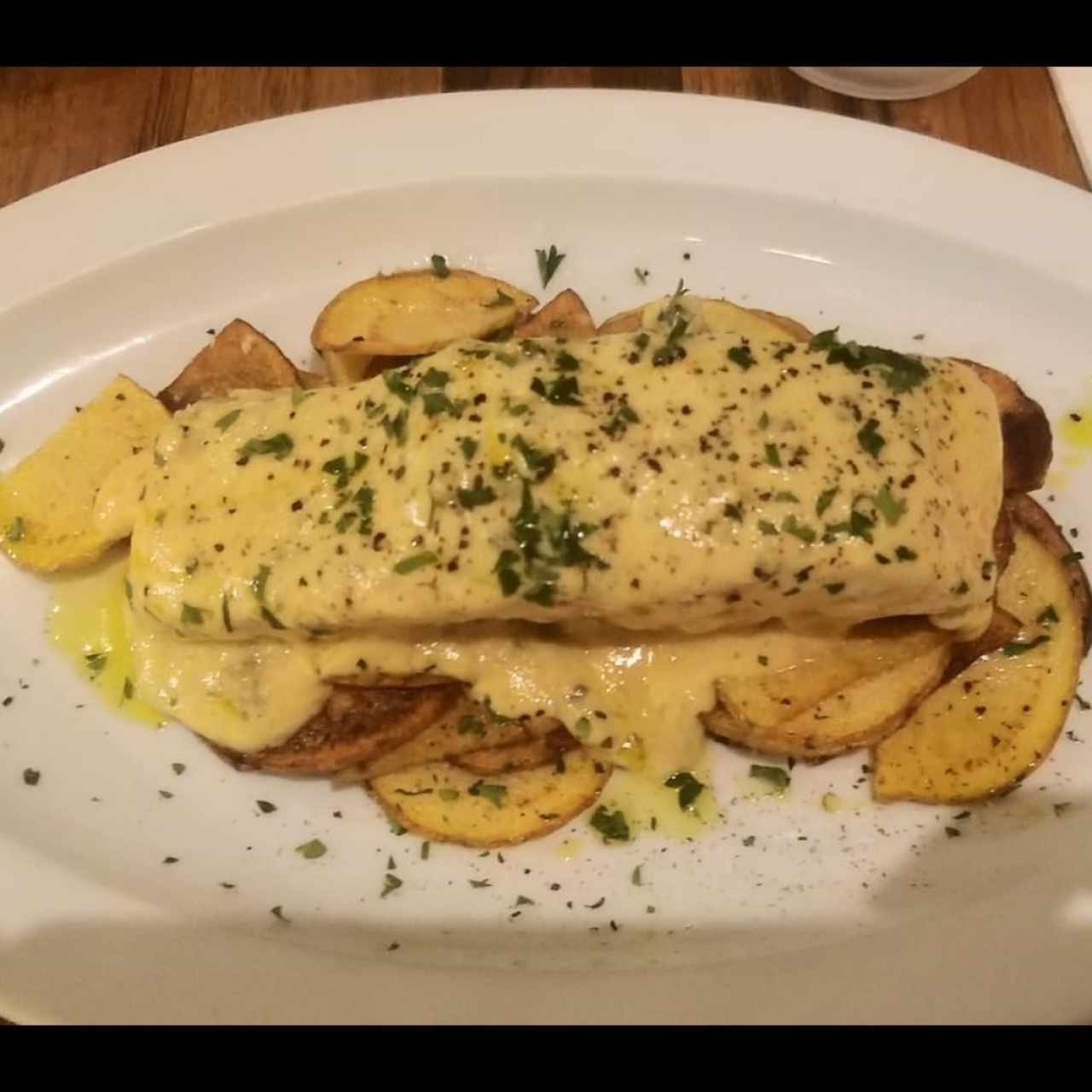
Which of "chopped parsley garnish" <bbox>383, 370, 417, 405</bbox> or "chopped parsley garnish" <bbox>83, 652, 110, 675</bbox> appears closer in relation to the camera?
"chopped parsley garnish" <bbox>383, 370, 417, 405</bbox>

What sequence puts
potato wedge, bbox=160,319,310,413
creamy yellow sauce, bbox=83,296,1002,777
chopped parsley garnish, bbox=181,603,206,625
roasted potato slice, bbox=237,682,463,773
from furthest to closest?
potato wedge, bbox=160,319,310,413, roasted potato slice, bbox=237,682,463,773, chopped parsley garnish, bbox=181,603,206,625, creamy yellow sauce, bbox=83,296,1002,777

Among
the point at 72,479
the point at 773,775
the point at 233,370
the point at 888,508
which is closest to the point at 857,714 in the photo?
the point at 773,775

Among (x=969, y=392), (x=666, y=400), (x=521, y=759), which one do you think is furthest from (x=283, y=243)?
(x=969, y=392)

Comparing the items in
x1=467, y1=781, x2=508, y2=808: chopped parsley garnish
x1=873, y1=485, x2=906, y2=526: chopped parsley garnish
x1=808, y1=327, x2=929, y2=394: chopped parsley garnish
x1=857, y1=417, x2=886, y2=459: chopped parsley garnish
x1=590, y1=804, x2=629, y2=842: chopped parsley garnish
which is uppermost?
x1=808, y1=327, x2=929, y2=394: chopped parsley garnish

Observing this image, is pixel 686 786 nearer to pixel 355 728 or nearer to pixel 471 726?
pixel 471 726

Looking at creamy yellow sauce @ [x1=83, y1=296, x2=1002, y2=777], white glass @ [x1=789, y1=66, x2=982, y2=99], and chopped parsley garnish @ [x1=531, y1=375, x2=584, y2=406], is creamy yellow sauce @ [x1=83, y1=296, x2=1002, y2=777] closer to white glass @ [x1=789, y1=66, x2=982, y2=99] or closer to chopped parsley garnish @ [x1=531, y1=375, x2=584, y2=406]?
chopped parsley garnish @ [x1=531, y1=375, x2=584, y2=406]

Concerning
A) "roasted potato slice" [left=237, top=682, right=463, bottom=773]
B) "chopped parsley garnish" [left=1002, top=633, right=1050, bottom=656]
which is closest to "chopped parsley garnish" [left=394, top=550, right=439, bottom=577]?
"roasted potato slice" [left=237, top=682, right=463, bottom=773]
